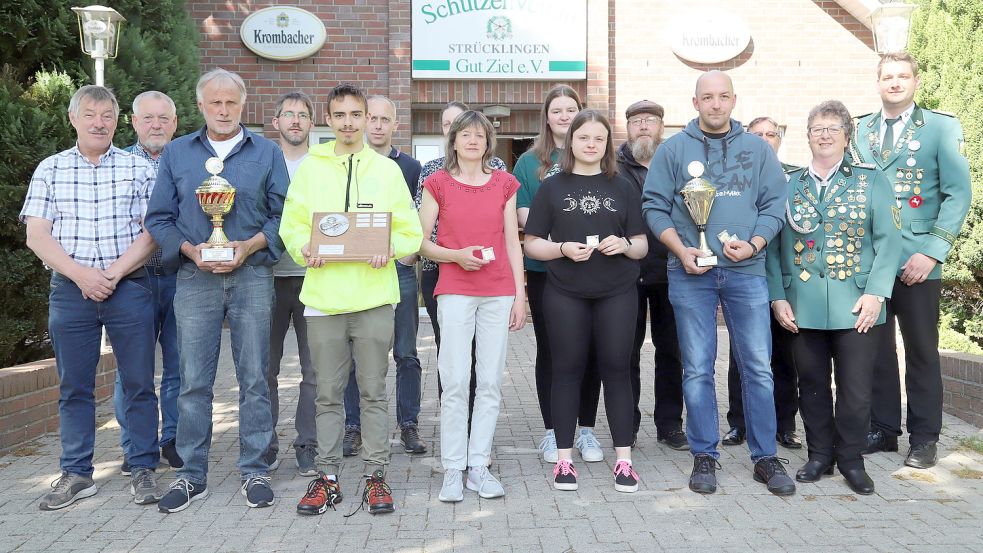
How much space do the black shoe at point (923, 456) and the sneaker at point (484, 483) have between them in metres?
2.44

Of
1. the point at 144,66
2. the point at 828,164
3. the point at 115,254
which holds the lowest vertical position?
the point at 115,254

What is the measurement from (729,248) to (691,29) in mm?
7974

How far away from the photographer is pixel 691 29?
12062 mm

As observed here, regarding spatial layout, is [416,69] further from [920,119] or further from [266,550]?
[266,550]

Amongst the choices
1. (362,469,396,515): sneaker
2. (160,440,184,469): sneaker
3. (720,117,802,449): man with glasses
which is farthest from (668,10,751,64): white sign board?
(362,469,396,515): sneaker

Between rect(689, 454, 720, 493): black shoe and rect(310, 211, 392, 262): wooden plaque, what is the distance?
2.04 m

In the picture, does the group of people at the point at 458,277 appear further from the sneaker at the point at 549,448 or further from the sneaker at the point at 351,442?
the sneaker at the point at 351,442

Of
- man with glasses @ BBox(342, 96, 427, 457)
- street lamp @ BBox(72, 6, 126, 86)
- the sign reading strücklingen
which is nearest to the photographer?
man with glasses @ BBox(342, 96, 427, 457)

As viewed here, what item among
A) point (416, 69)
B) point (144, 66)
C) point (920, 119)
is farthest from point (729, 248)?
point (416, 69)

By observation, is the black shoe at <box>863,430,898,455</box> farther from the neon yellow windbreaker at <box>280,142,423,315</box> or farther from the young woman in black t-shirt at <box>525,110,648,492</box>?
the neon yellow windbreaker at <box>280,142,423,315</box>

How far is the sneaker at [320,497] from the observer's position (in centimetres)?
452

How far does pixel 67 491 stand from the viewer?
478cm

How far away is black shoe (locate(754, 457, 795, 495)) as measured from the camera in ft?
15.7

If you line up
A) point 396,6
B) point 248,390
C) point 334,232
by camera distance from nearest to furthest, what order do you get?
point 334,232
point 248,390
point 396,6
